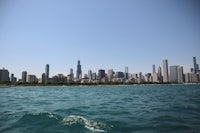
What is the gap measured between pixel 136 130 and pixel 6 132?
9.45 m

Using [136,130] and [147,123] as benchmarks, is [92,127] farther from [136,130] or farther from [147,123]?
[147,123]

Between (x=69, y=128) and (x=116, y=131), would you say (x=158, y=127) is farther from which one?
(x=69, y=128)

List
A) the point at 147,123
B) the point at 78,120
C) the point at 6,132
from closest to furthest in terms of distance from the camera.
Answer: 1. the point at 6,132
2. the point at 147,123
3. the point at 78,120

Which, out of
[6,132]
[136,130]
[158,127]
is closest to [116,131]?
[136,130]

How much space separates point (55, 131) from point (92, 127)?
2855 mm

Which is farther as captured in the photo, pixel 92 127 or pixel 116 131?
pixel 92 127

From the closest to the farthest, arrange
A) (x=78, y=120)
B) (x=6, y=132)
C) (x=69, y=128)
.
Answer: (x=6, y=132) → (x=69, y=128) → (x=78, y=120)

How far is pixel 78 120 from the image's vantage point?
15.5m

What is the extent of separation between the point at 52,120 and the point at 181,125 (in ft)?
36.7

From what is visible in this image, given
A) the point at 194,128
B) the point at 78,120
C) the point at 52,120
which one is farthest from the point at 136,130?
the point at 52,120

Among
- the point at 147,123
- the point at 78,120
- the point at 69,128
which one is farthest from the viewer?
the point at 78,120

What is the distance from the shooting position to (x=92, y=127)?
1338cm

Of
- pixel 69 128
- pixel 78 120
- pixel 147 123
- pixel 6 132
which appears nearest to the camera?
pixel 6 132

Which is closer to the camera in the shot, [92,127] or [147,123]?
[92,127]
